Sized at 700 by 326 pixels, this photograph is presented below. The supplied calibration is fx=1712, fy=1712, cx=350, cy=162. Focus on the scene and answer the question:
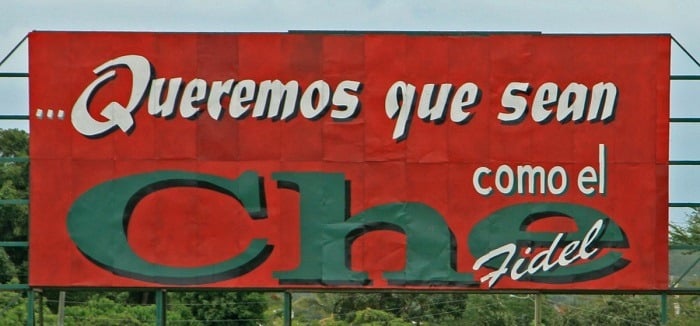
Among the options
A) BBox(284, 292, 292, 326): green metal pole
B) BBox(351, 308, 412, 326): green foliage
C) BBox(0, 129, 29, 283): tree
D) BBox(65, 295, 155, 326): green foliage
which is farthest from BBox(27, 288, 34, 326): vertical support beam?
BBox(351, 308, 412, 326): green foliage

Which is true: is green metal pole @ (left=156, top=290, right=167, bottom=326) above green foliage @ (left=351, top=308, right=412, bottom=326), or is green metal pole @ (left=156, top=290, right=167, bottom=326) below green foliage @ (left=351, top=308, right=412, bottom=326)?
above

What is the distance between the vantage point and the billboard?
2120 centimetres

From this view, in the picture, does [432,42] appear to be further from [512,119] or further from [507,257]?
[507,257]

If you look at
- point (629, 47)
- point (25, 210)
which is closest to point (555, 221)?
point (629, 47)

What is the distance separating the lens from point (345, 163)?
2119 centimetres

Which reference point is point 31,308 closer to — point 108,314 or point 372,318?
point 108,314

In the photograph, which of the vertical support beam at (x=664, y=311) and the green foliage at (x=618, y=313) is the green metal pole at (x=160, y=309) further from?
the green foliage at (x=618, y=313)

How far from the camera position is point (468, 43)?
69.9 feet

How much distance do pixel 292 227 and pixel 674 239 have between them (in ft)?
49.1

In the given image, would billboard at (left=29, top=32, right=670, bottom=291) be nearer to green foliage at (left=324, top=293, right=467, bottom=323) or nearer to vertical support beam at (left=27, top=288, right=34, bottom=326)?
vertical support beam at (left=27, top=288, right=34, bottom=326)

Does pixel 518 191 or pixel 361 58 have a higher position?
pixel 361 58

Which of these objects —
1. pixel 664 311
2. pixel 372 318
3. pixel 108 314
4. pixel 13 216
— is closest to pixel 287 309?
pixel 664 311

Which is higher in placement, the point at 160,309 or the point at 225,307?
the point at 160,309

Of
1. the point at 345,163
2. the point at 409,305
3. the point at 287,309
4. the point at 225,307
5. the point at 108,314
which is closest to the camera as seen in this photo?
the point at 345,163
